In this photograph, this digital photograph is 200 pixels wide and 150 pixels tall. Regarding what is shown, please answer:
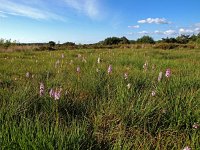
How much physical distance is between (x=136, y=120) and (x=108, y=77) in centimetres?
183

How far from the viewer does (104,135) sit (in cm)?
325

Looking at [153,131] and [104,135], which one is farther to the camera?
[153,131]

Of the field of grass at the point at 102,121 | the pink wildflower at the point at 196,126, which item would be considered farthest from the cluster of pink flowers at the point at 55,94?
the pink wildflower at the point at 196,126

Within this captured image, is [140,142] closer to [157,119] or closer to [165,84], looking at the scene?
[157,119]

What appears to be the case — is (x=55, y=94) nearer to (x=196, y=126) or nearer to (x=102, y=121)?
(x=102, y=121)

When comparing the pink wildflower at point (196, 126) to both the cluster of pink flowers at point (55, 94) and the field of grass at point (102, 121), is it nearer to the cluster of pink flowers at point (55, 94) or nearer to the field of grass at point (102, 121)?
the field of grass at point (102, 121)

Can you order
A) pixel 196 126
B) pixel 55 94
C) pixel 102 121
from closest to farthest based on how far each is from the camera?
1. pixel 196 126
2. pixel 55 94
3. pixel 102 121

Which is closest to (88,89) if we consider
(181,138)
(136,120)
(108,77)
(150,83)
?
(108,77)

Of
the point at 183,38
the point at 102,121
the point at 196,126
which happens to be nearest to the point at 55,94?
the point at 102,121

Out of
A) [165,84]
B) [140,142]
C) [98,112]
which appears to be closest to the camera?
[140,142]

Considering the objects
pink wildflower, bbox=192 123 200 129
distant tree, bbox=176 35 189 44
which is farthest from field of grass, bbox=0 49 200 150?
distant tree, bbox=176 35 189 44

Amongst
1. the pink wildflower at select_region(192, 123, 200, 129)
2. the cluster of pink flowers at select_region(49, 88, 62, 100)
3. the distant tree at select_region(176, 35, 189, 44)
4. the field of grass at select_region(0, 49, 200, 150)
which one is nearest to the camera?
the field of grass at select_region(0, 49, 200, 150)

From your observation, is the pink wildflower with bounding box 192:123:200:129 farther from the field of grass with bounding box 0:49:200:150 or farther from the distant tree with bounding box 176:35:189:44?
the distant tree with bounding box 176:35:189:44

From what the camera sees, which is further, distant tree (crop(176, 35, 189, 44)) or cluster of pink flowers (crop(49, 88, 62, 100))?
distant tree (crop(176, 35, 189, 44))
